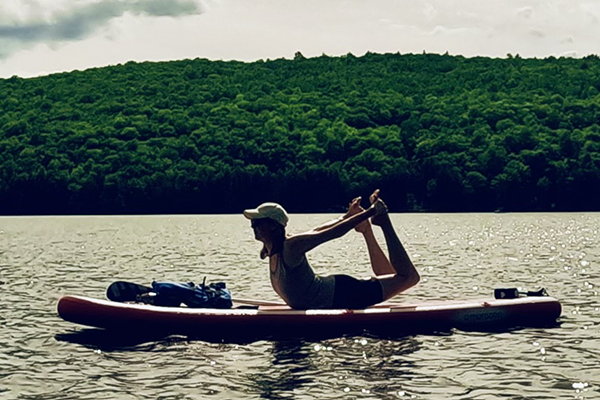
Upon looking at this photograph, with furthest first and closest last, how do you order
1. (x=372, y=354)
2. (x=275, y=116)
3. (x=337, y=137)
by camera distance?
(x=275, y=116) → (x=337, y=137) → (x=372, y=354)

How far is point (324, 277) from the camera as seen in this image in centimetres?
1413

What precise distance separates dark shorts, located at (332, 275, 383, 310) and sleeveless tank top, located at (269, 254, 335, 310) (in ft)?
0.31

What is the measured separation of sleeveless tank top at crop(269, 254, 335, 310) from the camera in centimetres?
1354

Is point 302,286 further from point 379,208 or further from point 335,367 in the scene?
point 335,367

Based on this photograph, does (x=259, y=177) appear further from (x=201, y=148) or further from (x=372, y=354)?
(x=372, y=354)

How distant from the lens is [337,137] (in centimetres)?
10675

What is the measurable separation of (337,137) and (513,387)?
96.4 m

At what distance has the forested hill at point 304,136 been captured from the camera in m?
96.0

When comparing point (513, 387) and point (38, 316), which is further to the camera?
point (38, 316)

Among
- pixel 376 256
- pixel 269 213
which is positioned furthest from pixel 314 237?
pixel 376 256

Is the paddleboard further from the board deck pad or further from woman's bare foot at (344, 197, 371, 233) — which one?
woman's bare foot at (344, 197, 371, 233)

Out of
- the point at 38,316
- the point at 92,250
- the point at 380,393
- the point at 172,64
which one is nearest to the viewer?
the point at 380,393

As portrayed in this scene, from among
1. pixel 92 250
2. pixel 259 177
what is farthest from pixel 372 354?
pixel 259 177

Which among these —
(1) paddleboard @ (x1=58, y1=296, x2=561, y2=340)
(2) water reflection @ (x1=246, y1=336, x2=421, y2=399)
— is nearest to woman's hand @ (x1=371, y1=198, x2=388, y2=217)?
(1) paddleboard @ (x1=58, y1=296, x2=561, y2=340)
